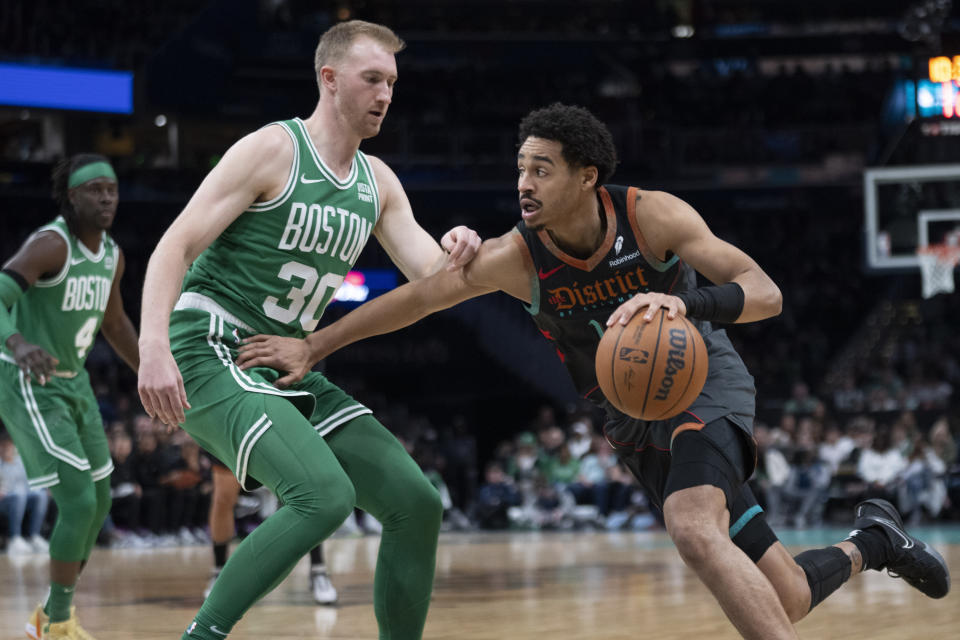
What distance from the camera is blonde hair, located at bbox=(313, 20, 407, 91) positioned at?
3729 millimetres

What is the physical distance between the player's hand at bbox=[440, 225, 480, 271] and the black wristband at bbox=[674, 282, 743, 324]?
73cm

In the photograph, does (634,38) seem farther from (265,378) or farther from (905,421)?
(265,378)

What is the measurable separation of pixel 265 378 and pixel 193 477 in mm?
10005

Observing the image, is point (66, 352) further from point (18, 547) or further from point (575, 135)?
point (18, 547)

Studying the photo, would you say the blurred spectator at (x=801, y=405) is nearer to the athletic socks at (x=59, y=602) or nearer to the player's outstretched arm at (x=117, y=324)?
the player's outstretched arm at (x=117, y=324)

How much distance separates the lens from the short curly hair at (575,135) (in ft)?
12.1

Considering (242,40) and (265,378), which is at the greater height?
(242,40)

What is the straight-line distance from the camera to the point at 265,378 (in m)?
3.65

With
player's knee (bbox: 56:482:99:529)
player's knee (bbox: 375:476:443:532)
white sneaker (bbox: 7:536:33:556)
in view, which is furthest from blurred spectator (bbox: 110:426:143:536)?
player's knee (bbox: 375:476:443:532)

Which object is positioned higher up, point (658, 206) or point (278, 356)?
point (658, 206)

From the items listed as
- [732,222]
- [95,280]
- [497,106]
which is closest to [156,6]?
[497,106]

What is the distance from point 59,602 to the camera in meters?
5.00

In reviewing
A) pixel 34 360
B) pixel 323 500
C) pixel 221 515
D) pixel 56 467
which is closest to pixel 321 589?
pixel 221 515

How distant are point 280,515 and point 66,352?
2.65 m
